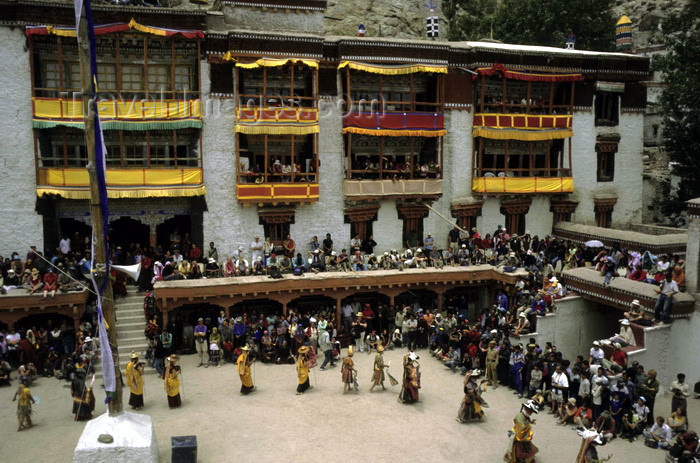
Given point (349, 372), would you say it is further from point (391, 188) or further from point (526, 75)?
point (526, 75)

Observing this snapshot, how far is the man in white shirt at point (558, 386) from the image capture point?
19.0m

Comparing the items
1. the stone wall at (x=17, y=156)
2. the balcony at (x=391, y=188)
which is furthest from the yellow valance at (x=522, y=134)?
the stone wall at (x=17, y=156)

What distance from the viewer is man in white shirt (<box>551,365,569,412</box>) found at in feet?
62.3

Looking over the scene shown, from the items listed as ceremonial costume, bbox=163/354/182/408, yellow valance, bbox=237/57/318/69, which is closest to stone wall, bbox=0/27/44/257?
yellow valance, bbox=237/57/318/69

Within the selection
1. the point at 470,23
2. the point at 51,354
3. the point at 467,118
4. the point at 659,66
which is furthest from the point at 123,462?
the point at 470,23

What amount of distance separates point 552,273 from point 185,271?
15.9m

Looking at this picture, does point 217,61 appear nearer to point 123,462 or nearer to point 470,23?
point 123,462

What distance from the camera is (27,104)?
26531 mm

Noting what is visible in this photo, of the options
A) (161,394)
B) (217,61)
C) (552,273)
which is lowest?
(161,394)

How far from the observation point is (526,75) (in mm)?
32906

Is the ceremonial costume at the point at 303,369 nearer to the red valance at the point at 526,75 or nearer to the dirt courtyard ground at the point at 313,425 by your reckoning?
the dirt courtyard ground at the point at 313,425

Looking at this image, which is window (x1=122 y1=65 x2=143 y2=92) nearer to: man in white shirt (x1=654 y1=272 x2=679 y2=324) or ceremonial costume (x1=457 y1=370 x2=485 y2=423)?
ceremonial costume (x1=457 y1=370 x2=485 y2=423)

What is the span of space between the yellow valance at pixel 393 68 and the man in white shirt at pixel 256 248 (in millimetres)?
9041

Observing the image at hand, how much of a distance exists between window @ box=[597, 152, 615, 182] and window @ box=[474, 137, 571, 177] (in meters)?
2.37
